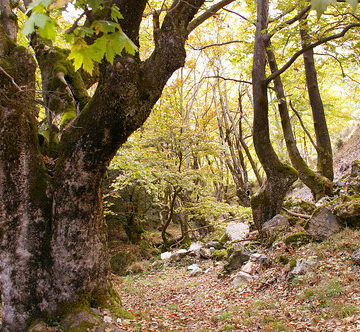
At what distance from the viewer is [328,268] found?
4770mm

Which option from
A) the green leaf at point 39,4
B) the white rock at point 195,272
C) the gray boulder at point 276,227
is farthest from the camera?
the white rock at point 195,272

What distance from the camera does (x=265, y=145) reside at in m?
7.19

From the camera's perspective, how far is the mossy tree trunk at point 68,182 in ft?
11.8

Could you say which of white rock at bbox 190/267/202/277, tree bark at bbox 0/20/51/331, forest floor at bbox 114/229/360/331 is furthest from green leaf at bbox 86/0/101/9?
white rock at bbox 190/267/202/277

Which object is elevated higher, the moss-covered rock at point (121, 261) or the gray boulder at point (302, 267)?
the gray boulder at point (302, 267)

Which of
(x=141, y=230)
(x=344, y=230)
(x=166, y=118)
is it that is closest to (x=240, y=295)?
(x=344, y=230)

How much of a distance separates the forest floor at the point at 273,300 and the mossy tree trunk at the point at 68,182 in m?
1.10

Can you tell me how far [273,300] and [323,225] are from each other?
2104 mm

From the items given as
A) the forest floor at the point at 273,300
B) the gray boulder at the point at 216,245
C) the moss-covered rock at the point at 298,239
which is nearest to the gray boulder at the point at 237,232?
the gray boulder at the point at 216,245

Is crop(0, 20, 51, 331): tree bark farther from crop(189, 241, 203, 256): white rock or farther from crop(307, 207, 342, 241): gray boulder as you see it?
crop(189, 241, 203, 256): white rock

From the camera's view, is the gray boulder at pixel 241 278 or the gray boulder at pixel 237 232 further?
the gray boulder at pixel 237 232

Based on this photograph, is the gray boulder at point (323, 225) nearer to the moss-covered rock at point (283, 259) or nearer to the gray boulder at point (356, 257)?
the moss-covered rock at point (283, 259)

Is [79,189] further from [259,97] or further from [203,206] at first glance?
[203,206]

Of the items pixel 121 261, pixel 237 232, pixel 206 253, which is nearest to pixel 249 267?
pixel 206 253
